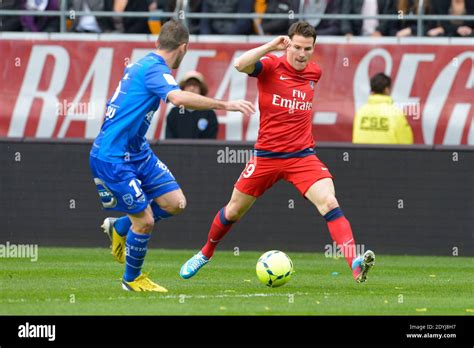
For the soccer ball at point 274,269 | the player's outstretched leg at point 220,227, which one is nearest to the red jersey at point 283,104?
the player's outstretched leg at point 220,227

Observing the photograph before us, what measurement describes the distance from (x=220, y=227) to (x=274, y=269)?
41.8 inches

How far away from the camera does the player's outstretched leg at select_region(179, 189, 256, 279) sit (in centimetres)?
1378

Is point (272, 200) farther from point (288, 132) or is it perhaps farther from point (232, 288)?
point (232, 288)

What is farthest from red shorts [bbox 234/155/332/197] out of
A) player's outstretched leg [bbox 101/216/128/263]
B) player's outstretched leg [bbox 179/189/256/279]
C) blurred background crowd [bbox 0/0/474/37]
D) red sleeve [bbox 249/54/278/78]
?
blurred background crowd [bbox 0/0/474/37]

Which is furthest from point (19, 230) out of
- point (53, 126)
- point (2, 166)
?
point (53, 126)

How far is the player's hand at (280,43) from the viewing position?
1268 centimetres

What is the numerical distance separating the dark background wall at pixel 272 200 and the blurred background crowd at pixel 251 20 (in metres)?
2.29

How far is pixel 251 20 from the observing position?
19844mm

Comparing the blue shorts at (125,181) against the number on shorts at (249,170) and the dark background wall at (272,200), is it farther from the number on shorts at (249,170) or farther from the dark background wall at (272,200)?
the dark background wall at (272,200)

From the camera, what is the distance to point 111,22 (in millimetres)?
20219
